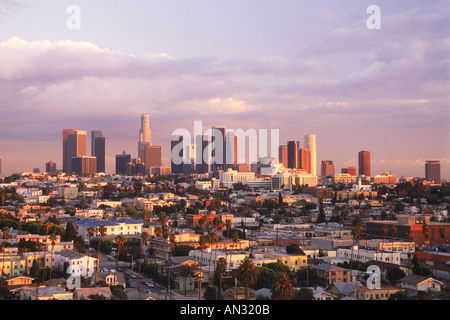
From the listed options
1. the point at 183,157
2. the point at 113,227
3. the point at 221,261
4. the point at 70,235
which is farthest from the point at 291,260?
the point at 183,157

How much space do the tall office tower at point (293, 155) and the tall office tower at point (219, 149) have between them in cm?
1444

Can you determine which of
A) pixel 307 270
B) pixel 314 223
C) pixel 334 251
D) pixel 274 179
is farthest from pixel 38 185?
pixel 307 270

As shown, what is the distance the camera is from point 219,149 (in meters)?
123

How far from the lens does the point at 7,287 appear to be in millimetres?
17766

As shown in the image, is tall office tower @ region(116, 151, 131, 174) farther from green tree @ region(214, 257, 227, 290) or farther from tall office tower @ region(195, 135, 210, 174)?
green tree @ region(214, 257, 227, 290)

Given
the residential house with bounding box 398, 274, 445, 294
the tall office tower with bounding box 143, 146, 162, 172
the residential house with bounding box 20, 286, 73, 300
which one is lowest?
the residential house with bounding box 398, 274, 445, 294

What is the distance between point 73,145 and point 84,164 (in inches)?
503

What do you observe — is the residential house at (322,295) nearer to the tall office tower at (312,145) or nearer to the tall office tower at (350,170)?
the tall office tower at (312,145)

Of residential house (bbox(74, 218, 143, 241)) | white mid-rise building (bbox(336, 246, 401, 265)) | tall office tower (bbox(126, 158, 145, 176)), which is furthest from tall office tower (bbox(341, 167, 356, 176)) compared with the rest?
white mid-rise building (bbox(336, 246, 401, 265))

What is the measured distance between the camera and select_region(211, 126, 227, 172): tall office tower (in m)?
119

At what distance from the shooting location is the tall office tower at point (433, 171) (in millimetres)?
107537

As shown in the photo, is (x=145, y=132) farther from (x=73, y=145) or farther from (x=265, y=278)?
(x=265, y=278)

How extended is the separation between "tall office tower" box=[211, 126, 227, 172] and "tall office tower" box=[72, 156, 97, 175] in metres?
26.8
